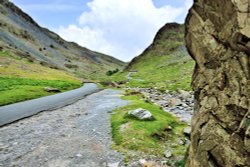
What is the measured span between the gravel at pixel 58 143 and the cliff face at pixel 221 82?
9679mm

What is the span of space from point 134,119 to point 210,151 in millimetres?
19911

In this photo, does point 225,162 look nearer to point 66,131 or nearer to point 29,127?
point 66,131

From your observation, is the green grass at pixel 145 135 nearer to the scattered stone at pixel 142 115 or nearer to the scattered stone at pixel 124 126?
the scattered stone at pixel 124 126

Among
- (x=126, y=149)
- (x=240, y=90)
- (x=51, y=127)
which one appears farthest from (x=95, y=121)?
(x=240, y=90)

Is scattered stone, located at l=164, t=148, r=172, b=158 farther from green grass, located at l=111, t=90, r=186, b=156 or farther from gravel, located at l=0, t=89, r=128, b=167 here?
gravel, located at l=0, t=89, r=128, b=167

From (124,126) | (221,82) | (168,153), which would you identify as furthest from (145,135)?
(221,82)

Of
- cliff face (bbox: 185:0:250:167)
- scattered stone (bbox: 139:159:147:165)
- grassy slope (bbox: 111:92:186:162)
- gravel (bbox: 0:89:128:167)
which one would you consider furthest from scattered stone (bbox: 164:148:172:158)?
cliff face (bbox: 185:0:250:167)

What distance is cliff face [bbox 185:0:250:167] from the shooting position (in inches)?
466

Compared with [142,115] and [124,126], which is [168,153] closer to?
[124,126]

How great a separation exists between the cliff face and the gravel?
31.8 feet

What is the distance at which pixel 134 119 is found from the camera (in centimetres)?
3356

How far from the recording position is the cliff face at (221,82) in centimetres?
1184

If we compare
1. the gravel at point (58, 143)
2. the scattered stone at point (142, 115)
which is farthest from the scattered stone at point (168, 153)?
the scattered stone at point (142, 115)

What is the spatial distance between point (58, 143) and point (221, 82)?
18078 millimetres
